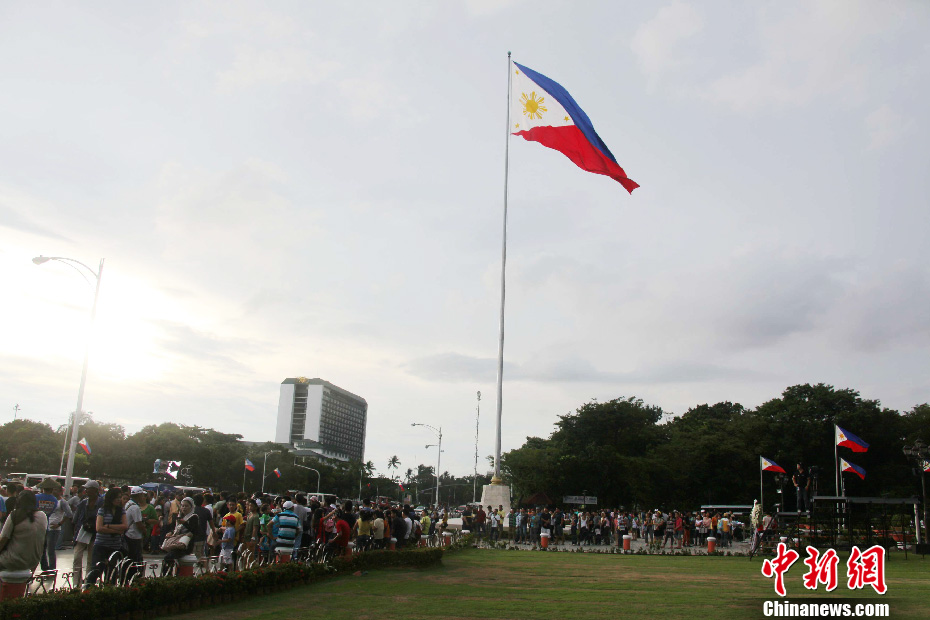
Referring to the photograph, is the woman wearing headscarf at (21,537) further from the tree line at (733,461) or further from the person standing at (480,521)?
the tree line at (733,461)

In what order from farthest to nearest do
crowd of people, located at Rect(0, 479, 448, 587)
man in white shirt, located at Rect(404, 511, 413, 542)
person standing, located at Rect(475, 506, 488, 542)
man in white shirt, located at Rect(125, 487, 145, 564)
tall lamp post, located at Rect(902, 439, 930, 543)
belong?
person standing, located at Rect(475, 506, 488, 542) → tall lamp post, located at Rect(902, 439, 930, 543) → man in white shirt, located at Rect(404, 511, 413, 542) → man in white shirt, located at Rect(125, 487, 145, 564) → crowd of people, located at Rect(0, 479, 448, 587)

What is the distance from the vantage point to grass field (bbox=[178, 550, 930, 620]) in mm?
11258

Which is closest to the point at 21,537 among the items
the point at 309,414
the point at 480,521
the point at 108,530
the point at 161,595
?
the point at 108,530

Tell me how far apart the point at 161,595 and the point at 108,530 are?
4.11ft

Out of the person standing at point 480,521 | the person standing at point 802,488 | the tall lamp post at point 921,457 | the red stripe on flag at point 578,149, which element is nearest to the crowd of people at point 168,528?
the person standing at point 480,521

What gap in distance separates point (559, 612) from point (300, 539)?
6.50 metres

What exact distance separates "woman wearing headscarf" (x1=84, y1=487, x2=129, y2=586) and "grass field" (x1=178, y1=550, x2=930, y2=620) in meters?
1.45

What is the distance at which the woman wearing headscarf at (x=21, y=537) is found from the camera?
8.04m

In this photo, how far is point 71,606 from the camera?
9203 mm

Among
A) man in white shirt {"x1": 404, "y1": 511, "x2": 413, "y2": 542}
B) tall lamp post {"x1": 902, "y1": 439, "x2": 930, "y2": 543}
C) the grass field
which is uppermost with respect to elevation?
tall lamp post {"x1": 902, "y1": 439, "x2": 930, "y2": 543}

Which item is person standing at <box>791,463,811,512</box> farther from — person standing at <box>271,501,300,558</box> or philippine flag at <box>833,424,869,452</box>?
person standing at <box>271,501,300,558</box>

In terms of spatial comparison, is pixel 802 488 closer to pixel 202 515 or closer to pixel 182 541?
pixel 202 515

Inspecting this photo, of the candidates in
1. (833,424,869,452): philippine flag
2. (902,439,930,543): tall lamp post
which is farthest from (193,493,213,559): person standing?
(833,424,869,452): philippine flag

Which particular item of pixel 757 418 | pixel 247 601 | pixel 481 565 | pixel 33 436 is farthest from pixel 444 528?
pixel 33 436
